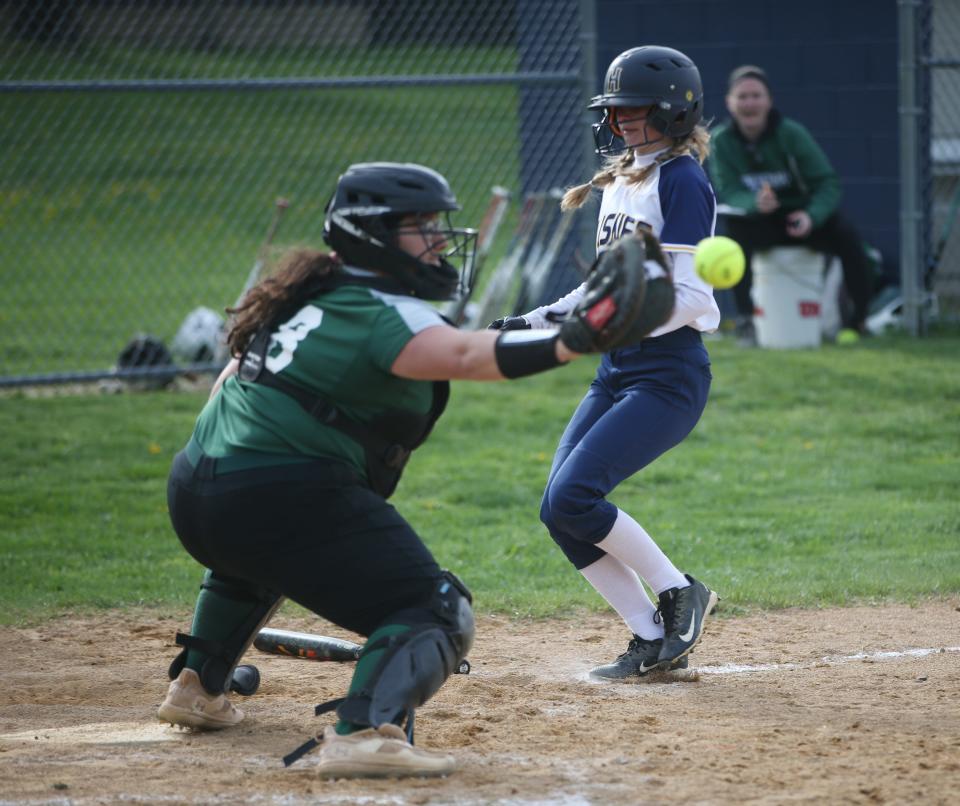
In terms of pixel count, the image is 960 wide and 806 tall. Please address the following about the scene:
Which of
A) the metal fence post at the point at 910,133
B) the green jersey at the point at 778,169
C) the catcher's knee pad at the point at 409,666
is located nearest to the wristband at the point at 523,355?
the catcher's knee pad at the point at 409,666

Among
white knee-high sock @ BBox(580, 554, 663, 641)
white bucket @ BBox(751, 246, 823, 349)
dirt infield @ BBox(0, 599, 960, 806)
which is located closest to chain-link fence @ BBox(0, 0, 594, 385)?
white bucket @ BBox(751, 246, 823, 349)

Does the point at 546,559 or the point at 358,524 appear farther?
the point at 546,559

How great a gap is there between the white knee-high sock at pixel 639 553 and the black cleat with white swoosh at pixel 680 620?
3 cm

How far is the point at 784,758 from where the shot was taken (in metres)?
3.77

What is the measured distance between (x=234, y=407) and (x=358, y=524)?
1.60 feet

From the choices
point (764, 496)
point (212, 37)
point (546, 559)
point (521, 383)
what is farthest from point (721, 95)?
point (212, 37)

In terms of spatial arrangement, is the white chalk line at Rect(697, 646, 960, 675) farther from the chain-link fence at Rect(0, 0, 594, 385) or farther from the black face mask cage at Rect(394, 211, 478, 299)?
the chain-link fence at Rect(0, 0, 594, 385)

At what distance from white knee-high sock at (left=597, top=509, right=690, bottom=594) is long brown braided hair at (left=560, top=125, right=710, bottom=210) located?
1150 mm

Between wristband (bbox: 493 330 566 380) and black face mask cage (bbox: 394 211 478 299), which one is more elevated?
black face mask cage (bbox: 394 211 478 299)

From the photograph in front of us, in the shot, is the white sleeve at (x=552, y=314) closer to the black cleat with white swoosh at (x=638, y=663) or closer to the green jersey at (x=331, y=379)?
the green jersey at (x=331, y=379)

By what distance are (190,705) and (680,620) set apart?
5.50 feet

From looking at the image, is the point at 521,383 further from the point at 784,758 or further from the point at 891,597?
the point at 784,758

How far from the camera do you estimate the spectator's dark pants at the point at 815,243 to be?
425 inches

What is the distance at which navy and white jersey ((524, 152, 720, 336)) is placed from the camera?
4430mm
